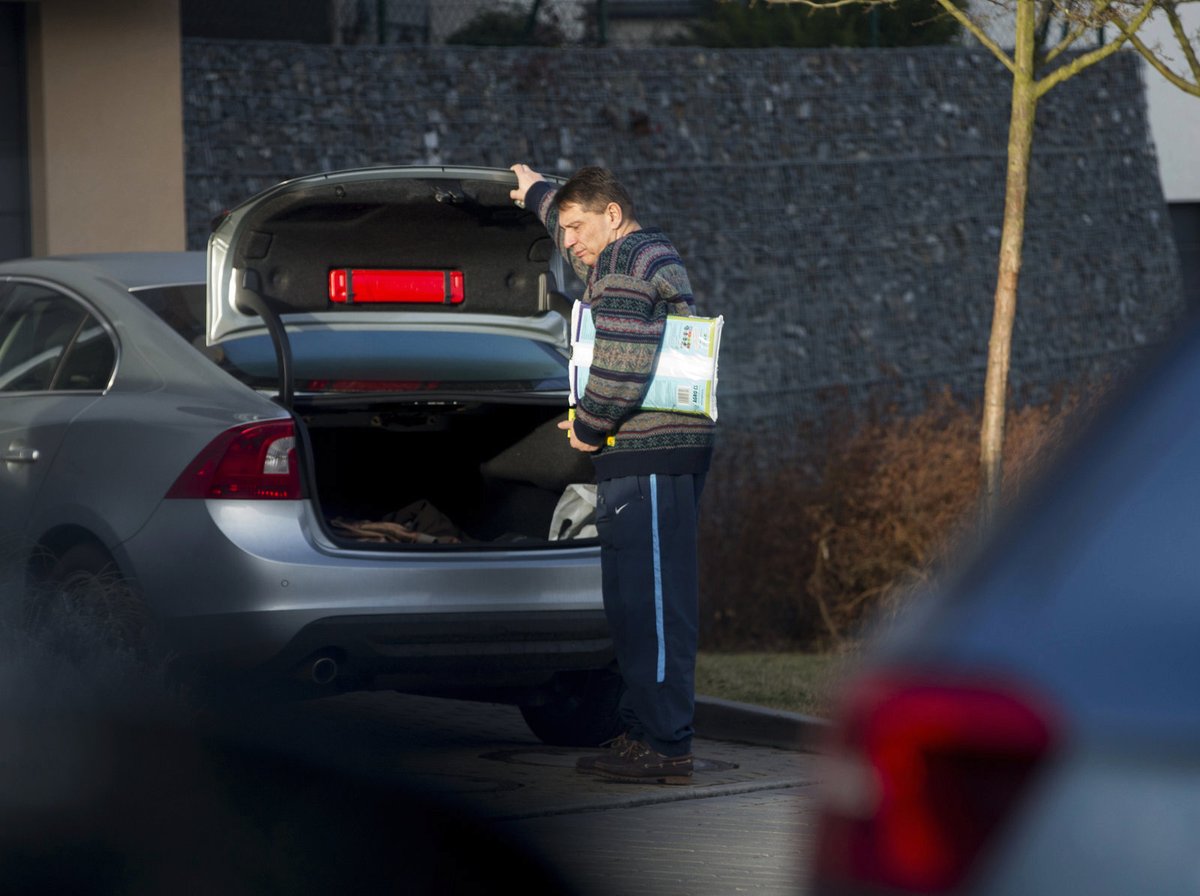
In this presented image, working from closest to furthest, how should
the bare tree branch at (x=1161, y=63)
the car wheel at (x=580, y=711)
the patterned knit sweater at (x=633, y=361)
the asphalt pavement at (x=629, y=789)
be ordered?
the asphalt pavement at (x=629, y=789)
the patterned knit sweater at (x=633, y=361)
the car wheel at (x=580, y=711)
the bare tree branch at (x=1161, y=63)

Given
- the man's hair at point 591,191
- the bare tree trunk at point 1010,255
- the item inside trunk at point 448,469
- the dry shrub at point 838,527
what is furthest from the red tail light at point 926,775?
the dry shrub at point 838,527

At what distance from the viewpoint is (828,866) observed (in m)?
2.19

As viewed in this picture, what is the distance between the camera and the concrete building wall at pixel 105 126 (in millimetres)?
11680

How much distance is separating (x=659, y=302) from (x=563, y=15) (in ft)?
34.6

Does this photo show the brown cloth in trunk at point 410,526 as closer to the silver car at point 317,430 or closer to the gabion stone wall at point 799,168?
the silver car at point 317,430

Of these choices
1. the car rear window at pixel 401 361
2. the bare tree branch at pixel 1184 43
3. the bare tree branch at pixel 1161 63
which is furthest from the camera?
the bare tree branch at pixel 1184 43

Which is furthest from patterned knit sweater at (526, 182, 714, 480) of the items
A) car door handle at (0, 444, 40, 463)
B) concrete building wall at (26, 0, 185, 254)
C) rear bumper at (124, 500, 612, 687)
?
concrete building wall at (26, 0, 185, 254)

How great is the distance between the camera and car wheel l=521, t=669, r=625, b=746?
6.62 metres

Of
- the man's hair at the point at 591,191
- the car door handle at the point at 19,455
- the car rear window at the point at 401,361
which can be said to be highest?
the man's hair at the point at 591,191

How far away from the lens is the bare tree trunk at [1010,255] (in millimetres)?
7961

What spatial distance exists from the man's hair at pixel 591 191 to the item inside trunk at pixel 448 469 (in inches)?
29.3

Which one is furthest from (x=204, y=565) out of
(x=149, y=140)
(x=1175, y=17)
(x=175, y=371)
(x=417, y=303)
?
(x=149, y=140)

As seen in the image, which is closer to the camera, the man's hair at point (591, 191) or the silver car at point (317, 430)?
the silver car at point (317, 430)

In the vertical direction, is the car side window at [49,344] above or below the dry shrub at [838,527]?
above
